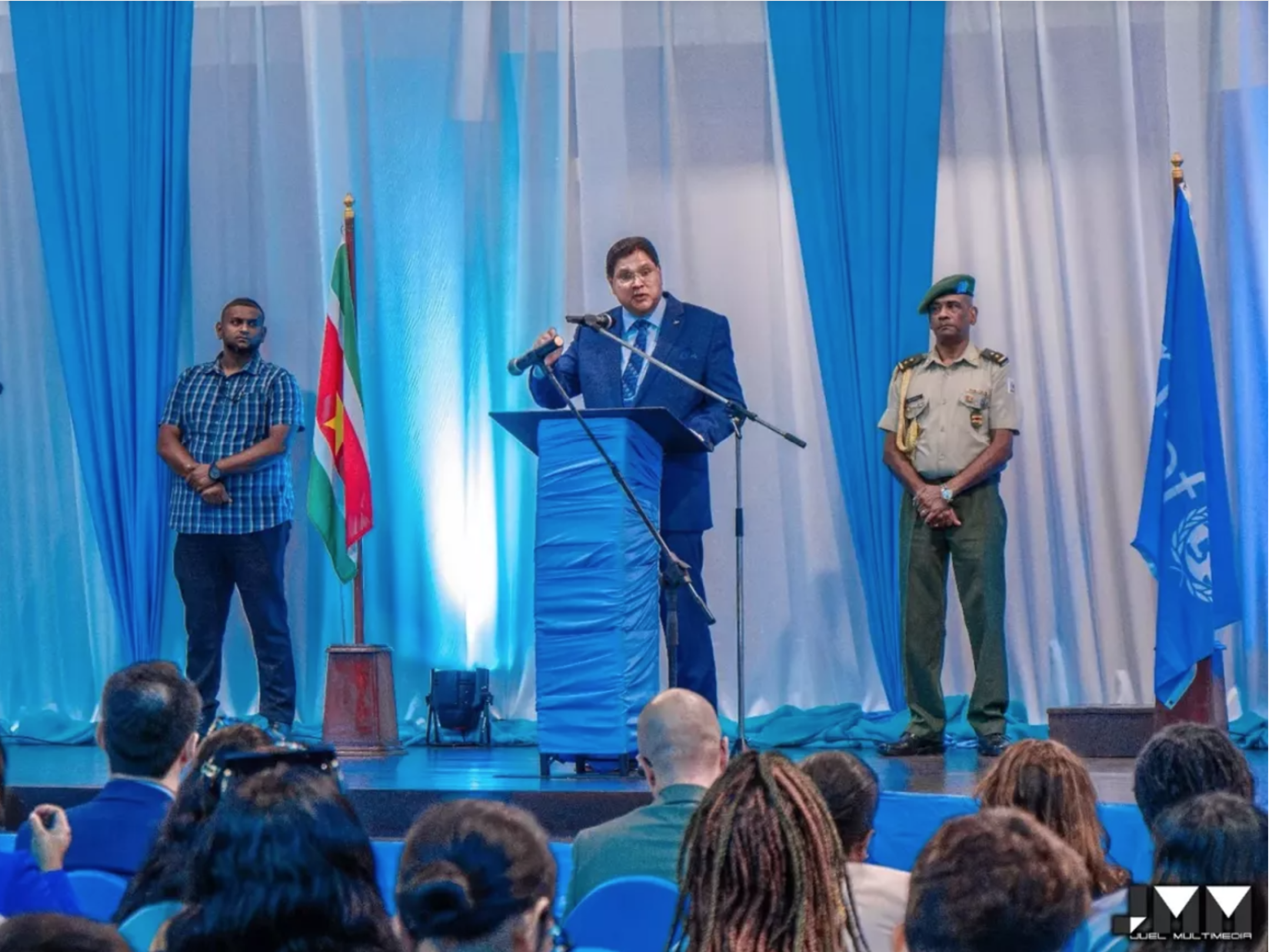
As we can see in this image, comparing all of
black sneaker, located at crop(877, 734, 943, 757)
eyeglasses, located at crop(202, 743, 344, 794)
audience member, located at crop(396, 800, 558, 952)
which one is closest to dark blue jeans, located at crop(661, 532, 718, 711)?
black sneaker, located at crop(877, 734, 943, 757)

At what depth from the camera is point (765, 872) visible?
183 cm

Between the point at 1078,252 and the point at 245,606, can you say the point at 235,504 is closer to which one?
the point at 245,606

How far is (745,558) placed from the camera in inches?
273

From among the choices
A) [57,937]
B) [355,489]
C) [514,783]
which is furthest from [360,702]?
[57,937]

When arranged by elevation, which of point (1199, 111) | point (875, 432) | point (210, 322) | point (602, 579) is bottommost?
point (602, 579)

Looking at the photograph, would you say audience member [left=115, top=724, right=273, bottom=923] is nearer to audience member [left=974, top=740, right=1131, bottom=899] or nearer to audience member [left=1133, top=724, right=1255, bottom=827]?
audience member [left=974, top=740, right=1131, bottom=899]

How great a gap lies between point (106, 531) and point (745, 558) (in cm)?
259

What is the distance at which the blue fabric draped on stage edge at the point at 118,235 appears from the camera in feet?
22.5

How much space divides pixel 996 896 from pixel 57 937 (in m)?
0.89

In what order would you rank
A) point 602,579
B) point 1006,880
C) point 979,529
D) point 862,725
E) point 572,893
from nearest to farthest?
point 1006,880 < point 572,893 < point 602,579 < point 979,529 < point 862,725

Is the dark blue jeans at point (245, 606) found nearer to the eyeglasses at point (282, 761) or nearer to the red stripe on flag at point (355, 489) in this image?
the red stripe on flag at point (355, 489)

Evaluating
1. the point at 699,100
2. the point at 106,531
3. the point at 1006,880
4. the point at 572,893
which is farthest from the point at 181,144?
the point at 1006,880

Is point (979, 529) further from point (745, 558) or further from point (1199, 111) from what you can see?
point (1199, 111)

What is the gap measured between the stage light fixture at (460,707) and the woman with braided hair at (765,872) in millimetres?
4746
